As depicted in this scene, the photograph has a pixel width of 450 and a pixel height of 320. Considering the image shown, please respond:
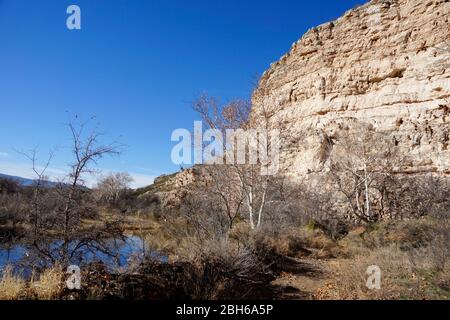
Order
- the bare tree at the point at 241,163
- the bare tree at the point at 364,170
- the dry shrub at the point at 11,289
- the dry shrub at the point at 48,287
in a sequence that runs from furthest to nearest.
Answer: the bare tree at the point at 364,170
the bare tree at the point at 241,163
the dry shrub at the point at 48,287
the dry shrub at the point at 11,289

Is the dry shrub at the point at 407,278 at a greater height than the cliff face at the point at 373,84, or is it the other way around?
the cliff face at the point at 373,84

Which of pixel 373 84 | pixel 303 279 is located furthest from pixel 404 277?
pixel 373 84

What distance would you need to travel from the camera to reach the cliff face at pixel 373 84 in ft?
60.2

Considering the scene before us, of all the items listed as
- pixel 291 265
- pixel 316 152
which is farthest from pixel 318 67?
pixel 291 265

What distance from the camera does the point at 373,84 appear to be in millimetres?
22438

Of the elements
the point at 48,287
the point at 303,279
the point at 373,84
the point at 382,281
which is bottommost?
the point at 303,279

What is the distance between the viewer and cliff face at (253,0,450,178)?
18359 mm

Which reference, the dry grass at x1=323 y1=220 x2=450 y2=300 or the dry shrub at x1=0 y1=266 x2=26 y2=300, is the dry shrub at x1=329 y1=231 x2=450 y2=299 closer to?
the dry grass at x1=323 y1=220 x2=450 y2=300

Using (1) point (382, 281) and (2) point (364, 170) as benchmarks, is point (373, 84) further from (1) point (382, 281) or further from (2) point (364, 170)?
(1) point (382, 281)

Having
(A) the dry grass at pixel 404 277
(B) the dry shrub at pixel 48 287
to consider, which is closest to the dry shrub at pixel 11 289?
(B) the dry shrub at pixel 48 287

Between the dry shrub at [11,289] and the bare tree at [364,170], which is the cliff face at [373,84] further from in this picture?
the dry shrub at [11,289]

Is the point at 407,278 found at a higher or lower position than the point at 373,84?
lower

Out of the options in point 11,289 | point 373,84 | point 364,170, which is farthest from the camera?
point 373,84
